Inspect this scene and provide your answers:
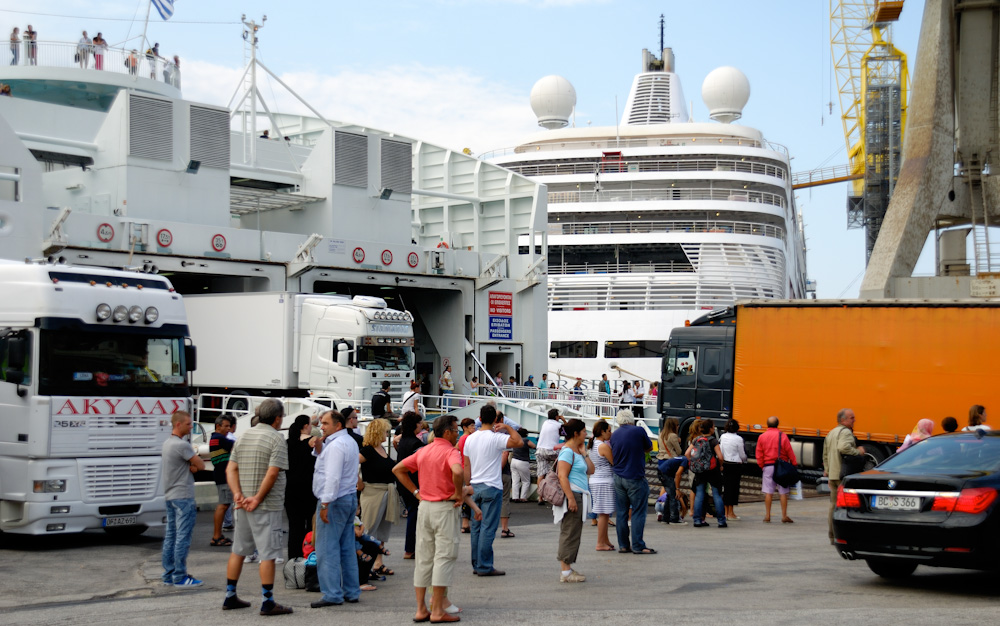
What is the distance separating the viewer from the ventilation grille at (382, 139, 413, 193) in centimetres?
3216

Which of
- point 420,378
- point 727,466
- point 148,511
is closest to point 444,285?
point 420,378

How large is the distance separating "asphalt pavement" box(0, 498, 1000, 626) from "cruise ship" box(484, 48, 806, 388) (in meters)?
35.3

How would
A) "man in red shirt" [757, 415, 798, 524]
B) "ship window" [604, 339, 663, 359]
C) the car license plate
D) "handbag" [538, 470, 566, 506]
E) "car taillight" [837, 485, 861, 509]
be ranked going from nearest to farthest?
the car license plate → "car taillight" [837, 485, 861, 509] → "handbag" [538, 470, 566, 506] → "man in red shirt" [757, 415, 798, 524] → "ship window" [604, 339, 663, 359]

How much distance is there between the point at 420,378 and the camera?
111ft

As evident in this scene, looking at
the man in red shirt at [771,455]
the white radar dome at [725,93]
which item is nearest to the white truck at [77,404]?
the man in red shirt at [771,455]

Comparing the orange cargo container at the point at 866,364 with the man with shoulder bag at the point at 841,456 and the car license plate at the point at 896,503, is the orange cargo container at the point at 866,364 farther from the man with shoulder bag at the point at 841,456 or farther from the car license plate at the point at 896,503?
the car license plate at the point at 896,503

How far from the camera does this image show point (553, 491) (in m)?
10.3

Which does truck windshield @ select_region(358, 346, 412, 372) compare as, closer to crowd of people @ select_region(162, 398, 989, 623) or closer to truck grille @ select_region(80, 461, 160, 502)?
crowd of people @ select_region(162, 398, 989, 623)

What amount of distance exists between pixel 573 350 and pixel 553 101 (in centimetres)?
1760

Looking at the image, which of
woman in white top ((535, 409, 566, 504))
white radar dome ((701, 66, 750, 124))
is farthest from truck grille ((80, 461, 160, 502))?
white radar dome ((701, 66, 750, 124))

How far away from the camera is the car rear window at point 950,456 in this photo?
29.8 ft

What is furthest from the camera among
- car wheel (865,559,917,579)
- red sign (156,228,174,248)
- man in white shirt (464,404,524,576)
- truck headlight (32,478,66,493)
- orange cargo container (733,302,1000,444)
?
red sign (156,228,174,248)

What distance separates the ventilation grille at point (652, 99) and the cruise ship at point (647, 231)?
10.6 m

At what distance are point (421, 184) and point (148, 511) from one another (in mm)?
29355
